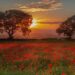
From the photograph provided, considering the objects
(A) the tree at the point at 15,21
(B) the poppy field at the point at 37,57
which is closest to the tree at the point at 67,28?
(B) the poppy field at the point at 37,57

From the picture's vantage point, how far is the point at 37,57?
14.0 feet

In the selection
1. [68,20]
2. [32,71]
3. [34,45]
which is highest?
[68,20]

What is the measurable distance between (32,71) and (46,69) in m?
0.19

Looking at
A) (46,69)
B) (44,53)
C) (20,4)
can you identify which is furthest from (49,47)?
(20,4)

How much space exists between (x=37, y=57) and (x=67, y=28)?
55 cm

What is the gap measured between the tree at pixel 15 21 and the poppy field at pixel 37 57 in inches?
6.8

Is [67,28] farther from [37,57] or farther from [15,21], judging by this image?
[15,21]

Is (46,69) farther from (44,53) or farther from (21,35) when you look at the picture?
(21,35)

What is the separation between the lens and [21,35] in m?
4.37

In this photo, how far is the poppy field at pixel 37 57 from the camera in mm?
4078

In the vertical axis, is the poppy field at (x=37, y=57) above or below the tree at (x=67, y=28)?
below

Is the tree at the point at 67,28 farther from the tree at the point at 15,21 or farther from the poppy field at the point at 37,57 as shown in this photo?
the tree at the point at 15,21

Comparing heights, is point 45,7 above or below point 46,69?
above

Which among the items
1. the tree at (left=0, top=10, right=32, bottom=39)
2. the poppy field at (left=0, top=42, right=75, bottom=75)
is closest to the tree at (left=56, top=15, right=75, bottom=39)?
the poppy field at (left=0, top=42, right=75, bottom=75)
